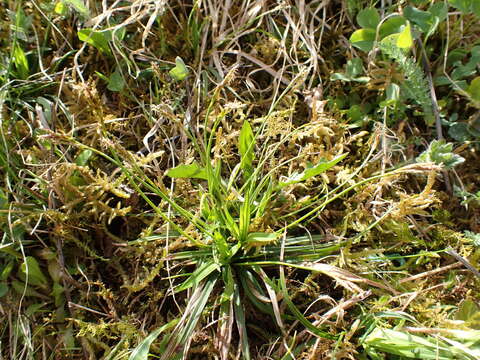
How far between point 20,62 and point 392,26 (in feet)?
4.37

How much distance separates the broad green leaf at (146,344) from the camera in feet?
4.15

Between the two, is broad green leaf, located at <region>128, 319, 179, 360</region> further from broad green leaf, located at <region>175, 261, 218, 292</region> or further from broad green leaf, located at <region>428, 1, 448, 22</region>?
broad green leaf, located at <region>428, 1, 448, 22</region>

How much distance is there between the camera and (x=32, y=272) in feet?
4.57

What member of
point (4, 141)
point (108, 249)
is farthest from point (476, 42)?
point (4, 141)

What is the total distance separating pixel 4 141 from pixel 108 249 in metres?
0.49

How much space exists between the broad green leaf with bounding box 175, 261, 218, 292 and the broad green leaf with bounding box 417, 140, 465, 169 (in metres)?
0.78

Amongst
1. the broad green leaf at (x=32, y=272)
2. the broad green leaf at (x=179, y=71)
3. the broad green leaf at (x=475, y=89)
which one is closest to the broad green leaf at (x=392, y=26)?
the broad green leaf at (x=475, y=89)

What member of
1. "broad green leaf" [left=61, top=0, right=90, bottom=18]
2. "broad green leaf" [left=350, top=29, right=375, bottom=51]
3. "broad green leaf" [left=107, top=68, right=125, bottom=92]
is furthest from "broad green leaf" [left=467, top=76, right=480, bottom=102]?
"broad green leaf" [left=61, top=0, right=90, bottom=18]

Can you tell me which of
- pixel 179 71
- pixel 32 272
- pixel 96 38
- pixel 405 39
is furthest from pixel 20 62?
pixel 405 39

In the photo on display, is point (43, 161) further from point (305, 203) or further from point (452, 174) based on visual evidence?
point (452, 174)

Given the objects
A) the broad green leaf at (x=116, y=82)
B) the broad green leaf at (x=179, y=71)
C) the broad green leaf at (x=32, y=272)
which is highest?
the broad green leaf at (x=179, y=71)

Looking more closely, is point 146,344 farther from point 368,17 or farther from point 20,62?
point 368,17

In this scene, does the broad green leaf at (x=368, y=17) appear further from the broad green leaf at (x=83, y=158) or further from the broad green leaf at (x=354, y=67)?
the broad green leaf at (x=83, y=158)

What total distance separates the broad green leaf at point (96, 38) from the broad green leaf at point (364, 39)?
88 cm
